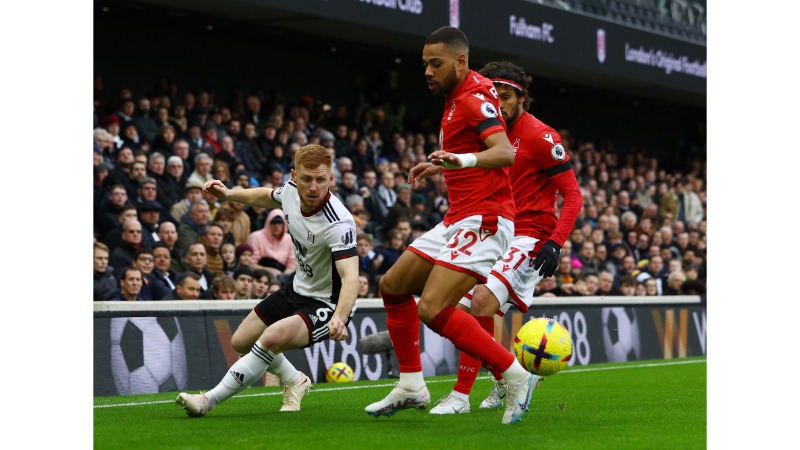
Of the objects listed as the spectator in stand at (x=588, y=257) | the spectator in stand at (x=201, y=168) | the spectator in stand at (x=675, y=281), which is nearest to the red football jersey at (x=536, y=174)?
the spectator in stand at (x=201, y=168)

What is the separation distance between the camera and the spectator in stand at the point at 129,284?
31.1ft

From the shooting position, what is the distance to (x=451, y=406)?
6371 millimetres

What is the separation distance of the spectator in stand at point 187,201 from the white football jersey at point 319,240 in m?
5.47

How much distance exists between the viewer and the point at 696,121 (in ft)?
91.2

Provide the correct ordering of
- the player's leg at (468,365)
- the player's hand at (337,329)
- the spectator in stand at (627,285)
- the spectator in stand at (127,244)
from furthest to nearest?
the spectator in stand at (627,285) → the spectator in stand at (127,244) → the player's leg at (468,365) → the player's hand at (337,329)

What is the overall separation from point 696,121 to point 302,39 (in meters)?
14.1

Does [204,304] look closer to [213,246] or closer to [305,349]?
[305,349]

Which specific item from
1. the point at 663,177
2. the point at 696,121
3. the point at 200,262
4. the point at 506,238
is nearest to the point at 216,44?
the point at 200,262

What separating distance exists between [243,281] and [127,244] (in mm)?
1274

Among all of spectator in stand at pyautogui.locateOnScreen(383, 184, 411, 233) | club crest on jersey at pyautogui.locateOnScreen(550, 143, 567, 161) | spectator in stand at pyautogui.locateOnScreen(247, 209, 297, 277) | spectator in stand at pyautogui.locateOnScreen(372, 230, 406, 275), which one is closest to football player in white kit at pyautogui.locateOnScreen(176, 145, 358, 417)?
club crest on jersey at pyautogui.locateOnScreen(550, 143, 567, 161)

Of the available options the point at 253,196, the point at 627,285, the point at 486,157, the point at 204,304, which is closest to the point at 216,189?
the point at 253,196

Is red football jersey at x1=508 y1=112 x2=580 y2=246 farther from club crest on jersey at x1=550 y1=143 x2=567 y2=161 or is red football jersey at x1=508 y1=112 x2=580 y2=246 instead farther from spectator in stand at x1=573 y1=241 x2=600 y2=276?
spectator in stand at x1=573 y1=241 x2=600 y2=276

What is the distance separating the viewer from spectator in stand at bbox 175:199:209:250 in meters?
11.1

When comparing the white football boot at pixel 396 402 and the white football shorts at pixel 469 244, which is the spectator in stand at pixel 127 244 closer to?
the white football boot at pixel 396 402
